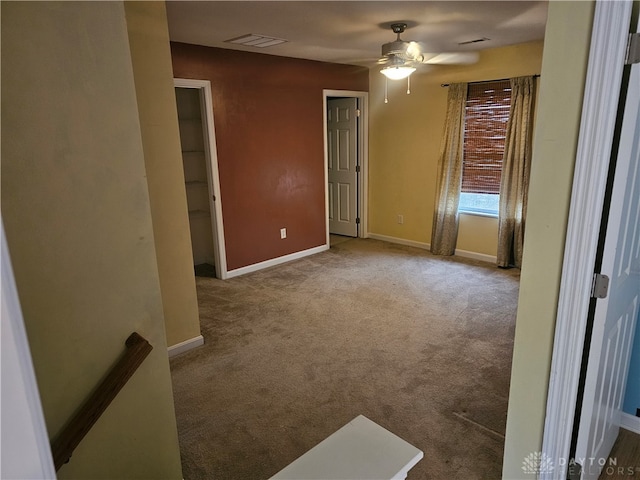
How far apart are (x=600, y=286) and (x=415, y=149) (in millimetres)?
4330

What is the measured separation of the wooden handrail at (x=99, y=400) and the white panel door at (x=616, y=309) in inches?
64.8

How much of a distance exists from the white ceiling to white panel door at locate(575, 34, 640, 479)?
2.00m

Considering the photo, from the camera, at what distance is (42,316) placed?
1375 millimetres

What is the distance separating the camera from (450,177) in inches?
203

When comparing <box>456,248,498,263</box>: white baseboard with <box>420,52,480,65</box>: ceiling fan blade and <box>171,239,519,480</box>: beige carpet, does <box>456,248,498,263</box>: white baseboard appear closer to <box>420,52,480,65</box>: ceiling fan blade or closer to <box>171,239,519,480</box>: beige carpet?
<box>171,239,519,480</box>: beige carpet

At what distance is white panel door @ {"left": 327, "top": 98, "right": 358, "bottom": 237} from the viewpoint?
6.03m

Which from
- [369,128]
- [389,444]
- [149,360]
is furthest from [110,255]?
[369,128]

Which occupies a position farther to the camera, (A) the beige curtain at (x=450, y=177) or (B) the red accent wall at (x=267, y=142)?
(A) the beige curtain at (x=450, y=177)

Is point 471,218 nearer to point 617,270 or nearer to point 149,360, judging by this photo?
point 617,270

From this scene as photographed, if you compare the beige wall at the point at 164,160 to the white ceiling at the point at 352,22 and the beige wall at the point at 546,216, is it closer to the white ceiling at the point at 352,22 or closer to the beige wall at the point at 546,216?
the white ceiling at the point at 352,22

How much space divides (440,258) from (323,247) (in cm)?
154

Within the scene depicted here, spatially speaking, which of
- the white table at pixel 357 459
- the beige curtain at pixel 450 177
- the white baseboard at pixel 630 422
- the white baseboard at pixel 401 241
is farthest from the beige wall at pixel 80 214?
the white baseboard at pixel 401 241

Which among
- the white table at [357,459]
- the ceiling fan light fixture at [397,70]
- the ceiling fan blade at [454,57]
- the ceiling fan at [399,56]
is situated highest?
the ceiling fan blade at [454,57]

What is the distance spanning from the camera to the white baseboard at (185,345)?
3123 mm
